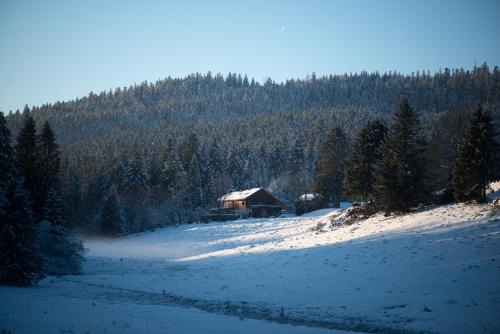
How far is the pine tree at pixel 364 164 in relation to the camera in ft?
136

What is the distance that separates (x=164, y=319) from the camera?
40.6ft

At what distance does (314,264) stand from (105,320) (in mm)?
13797

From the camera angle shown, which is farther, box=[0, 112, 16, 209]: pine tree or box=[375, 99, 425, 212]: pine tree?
box=[375, 99, 425, 212]: pine tree

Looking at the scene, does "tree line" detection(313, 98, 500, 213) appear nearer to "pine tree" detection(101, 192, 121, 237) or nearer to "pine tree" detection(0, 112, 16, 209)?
"pine tree" detection(0, 112, 16, 209)

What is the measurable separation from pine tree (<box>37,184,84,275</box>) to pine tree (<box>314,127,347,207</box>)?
140ft

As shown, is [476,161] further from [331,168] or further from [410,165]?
[331,168]

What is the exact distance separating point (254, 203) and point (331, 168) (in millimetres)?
19105

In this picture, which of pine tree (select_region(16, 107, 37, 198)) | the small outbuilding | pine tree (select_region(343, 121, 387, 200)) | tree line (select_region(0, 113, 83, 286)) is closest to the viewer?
tree line (select_region(0, 113, 83, 286))

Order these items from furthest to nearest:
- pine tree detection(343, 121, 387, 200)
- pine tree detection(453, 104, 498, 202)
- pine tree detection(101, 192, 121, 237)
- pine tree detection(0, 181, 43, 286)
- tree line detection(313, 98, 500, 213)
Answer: pine tree detection(101, 192, 121, 237) < pine tree detection(343, 121, 387, 200) < tree line detection(313, 98, 500, 213) < pine tree detection(453, 104, 498, 202) < pine tree detection(0, 181, 43, 286)

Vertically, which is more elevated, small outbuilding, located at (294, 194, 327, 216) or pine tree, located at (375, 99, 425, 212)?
pine tree, located at (375, 99, 425, 212)

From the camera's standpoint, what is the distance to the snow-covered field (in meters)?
11.9

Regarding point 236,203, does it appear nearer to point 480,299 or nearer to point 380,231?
point 380,231

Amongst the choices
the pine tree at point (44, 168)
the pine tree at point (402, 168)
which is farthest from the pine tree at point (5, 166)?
the pine tree at point (402, 168)

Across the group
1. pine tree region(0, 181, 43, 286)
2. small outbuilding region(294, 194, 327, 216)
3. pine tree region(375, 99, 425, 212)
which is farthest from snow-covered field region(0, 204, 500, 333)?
small outbuilding region(294, 194, 327, 216)
